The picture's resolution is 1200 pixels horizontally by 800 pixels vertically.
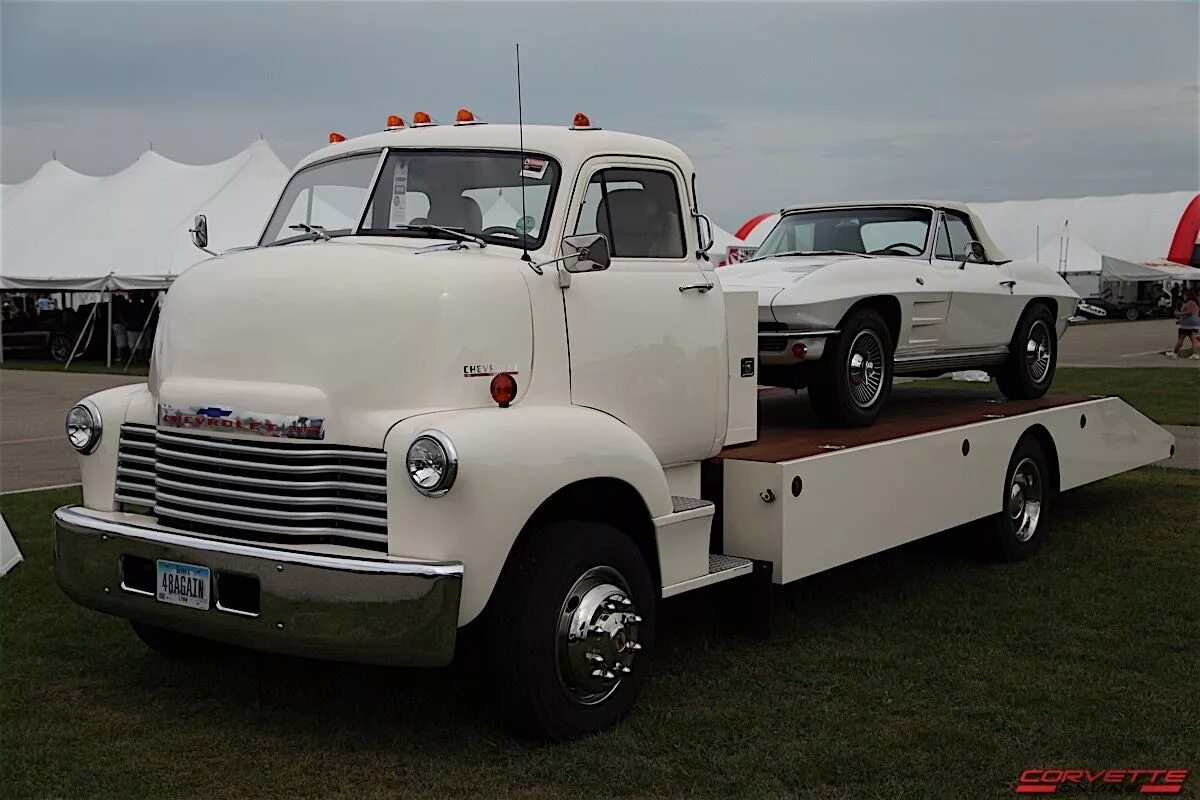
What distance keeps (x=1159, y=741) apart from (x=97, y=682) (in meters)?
4.39

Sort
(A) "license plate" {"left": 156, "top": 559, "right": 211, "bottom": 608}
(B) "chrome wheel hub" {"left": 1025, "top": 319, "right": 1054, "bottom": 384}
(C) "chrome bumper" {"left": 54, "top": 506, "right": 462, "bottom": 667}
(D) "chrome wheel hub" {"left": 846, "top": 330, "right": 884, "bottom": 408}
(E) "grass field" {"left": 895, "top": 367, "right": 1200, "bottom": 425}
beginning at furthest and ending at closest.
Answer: (E) "grass field" {"left": 895, "top": 367, "right": 1200, "bottom": 425} < (B) "chrome wheel hub" {"left": 1025, "top": 319, "right": 1054, "bottom": 384} < (D) "chrome wheel hub" {"left": 846, "top": 330, "right": 884, "bottom": 408} < (A) "license plate" {"left": 156, "top": 559, "right": 211, "bottom": 608} < (C) "chrome bumper" {"left": 54, "top": 506, "right": 462, "bottom": 667}

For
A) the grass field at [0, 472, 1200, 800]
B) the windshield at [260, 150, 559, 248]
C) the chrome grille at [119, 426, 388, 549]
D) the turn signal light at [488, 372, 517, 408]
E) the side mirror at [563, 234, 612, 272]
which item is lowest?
the grass field at [0, 472, 1200, 800]

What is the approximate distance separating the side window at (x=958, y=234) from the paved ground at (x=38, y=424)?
24.9 ft

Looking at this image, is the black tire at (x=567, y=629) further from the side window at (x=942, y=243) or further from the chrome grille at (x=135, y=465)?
the side window at (x=942, y=243)

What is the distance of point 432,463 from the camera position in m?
4.43

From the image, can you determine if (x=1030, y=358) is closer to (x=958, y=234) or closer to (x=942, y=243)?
(x=958, y=234)

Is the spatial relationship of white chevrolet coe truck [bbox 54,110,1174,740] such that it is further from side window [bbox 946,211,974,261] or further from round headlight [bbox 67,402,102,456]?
side window [bbox 946,211,974,261]

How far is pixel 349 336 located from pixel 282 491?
609 millimetres

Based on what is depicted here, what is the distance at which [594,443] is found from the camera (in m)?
4.99

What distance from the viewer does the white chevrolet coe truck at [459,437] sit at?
4523 millimetres

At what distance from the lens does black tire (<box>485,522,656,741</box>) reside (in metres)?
4.71

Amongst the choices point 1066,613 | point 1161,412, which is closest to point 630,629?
point 1066,613

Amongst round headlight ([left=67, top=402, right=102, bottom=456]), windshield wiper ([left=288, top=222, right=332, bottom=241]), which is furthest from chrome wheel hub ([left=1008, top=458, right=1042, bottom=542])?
round headlight ([left=67, top=402, right=102, bottom=456])

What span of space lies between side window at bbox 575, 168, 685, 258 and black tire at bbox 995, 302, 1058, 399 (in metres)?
4.50
